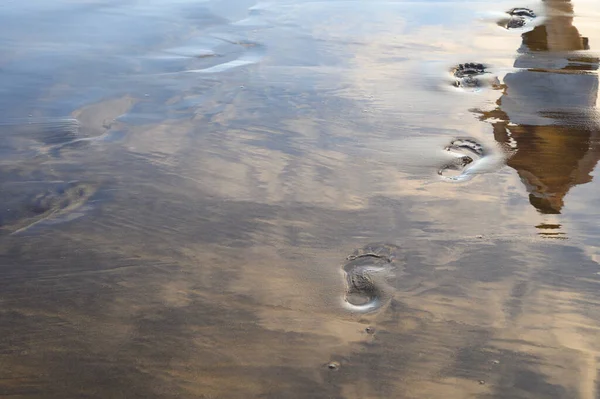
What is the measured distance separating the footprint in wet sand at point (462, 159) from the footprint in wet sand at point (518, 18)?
2.22 meters

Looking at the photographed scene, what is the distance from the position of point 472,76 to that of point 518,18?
4.76ft

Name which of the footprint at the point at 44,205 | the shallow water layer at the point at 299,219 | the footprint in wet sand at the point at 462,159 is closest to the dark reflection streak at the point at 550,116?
the shallow water layer at the point at 299,219

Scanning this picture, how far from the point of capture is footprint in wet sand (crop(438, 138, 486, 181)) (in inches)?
104

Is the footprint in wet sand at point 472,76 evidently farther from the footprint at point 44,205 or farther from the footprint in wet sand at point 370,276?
the footprint at point 44,205

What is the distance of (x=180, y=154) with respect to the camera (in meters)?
2.84

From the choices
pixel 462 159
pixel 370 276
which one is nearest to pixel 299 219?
pixel 370 276

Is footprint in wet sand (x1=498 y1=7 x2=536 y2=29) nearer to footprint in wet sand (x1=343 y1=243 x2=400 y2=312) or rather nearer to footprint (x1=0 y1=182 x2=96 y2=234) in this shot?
footprint in wet sand (x1=343 y1=243 x2=400 y2=312)

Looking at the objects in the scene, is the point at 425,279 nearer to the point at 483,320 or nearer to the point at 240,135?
the point at 483,320

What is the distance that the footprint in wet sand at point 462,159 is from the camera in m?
2.63

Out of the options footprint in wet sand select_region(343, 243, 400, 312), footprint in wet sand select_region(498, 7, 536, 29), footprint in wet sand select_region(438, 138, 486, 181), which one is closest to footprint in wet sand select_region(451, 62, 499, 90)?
footprint in wet sand select_region(438, 138, 486, 181)

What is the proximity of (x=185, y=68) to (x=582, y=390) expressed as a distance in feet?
10.0

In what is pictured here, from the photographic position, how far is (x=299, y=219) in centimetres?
233

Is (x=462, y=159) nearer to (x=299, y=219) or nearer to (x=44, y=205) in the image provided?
(x=299, y=219)

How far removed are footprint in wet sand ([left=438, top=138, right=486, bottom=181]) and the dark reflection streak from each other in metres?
0.15
